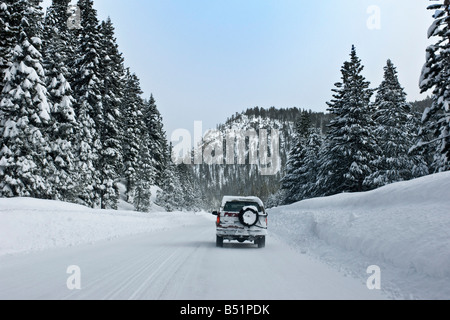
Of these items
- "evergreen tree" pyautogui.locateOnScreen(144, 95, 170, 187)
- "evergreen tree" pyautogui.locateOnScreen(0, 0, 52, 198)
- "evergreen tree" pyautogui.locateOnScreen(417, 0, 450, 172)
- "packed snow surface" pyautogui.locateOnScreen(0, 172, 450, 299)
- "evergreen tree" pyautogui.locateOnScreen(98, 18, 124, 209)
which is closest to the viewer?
"packed snow surface" pyautogui.locateOnScreen(0, 172, 450, 299)

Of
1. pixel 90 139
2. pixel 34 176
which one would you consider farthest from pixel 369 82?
pixel 34 176

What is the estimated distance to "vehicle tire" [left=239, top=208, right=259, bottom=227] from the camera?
45.5ft

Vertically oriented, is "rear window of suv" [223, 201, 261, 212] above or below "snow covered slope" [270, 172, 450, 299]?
above

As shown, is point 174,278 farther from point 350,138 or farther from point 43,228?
point 350,138

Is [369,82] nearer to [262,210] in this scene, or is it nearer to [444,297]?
[262,210]

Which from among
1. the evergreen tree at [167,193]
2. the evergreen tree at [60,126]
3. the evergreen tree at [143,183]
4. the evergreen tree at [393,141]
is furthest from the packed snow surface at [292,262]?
the evergreen tree at [167,193]

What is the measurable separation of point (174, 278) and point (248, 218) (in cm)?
680

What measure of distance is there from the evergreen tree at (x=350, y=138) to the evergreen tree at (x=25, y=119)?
24.7 m

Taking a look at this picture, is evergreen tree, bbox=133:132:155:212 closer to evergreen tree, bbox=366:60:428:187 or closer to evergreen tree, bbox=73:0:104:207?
evergreen tree, bbox=73:0:104:207

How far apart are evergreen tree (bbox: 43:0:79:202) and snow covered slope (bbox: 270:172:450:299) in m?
20.2

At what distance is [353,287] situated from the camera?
23.1ft

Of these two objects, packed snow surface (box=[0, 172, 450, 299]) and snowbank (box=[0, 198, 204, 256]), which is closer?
packed snow surface (box=[0, 172, 450, 299])

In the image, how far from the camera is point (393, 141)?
32.8 m

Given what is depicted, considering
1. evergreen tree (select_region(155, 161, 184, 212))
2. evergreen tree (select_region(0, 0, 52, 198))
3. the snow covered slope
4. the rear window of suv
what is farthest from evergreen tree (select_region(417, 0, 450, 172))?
evergreen tree (select_region(155, 161, 184, 212))
